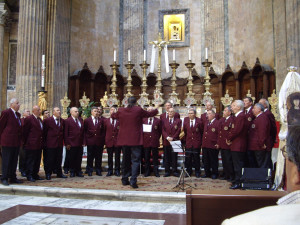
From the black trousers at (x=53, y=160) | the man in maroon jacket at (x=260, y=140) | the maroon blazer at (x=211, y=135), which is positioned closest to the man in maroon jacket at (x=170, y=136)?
the maroon blazer at (x=211, y=135)

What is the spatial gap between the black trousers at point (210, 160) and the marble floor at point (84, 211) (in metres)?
2.41

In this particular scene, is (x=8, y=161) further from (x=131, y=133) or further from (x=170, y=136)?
(x=170, y=136)

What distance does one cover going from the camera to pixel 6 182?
569 cm

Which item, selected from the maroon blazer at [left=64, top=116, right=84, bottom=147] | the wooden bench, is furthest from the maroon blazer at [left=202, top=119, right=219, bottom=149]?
the wooden bench

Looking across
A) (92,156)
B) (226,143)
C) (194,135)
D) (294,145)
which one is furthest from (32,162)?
(294,145)

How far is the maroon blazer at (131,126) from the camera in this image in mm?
5648

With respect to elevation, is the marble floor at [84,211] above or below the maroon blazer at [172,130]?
below

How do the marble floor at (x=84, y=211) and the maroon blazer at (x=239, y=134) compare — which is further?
the maroon blazer at (x=239, y=134)

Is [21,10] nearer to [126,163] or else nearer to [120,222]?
[126,163]

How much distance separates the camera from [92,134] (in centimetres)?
718

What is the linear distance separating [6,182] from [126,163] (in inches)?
89.5

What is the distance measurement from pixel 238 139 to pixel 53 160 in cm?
399

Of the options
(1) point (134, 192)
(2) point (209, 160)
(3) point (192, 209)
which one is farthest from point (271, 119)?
(3) point (192, 209)

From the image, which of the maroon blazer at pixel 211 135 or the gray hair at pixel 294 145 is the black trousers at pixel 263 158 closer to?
the maroon blazer at pixel 211 135
